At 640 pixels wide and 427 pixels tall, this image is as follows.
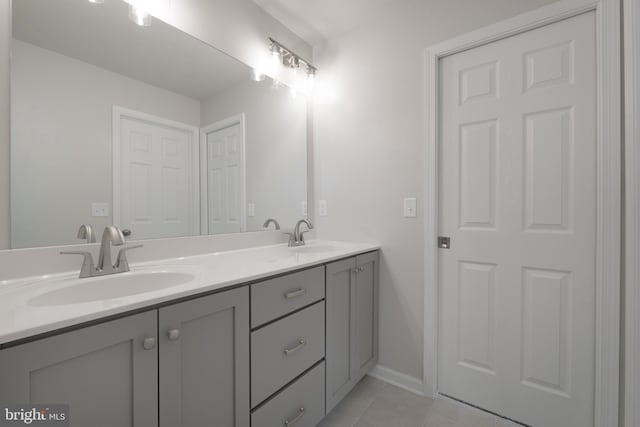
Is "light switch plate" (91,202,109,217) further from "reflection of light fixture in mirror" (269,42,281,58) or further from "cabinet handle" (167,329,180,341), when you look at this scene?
"reflection of light fixture in mirror" (269,42,281,58)

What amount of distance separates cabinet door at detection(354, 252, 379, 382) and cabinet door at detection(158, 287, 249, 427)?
2.63ft

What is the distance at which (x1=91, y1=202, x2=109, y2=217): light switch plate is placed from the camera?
3.76 feet

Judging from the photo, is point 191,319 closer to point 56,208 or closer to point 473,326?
point 56,208

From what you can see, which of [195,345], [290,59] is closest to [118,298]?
[195,345]

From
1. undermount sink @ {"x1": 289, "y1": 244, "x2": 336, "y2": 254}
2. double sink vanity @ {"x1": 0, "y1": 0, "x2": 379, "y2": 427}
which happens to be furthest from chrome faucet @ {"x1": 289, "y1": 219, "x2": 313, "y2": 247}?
double sink vanity @ {"x1": 0, "y1": 0, "x2": 379, "y2": 427}

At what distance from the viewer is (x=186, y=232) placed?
1.43 m

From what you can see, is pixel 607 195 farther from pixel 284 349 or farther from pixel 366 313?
pixel 284 349

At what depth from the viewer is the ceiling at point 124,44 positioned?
1037mm

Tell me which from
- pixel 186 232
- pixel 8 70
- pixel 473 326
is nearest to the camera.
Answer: pixel 8 70

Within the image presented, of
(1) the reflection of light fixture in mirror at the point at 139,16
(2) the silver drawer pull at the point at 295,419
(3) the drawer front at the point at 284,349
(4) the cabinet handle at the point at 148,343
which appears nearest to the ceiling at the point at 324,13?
(1) the reflection of light fixture in mirror at the point at 139,16

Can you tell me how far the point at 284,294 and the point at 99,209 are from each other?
86 cm

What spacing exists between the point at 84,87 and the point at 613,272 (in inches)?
92.2

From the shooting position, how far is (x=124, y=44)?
4.02ft

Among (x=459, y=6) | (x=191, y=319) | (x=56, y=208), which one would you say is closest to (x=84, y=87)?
(x=56, y=208)
